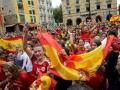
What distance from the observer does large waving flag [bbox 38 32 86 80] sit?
19.7ft

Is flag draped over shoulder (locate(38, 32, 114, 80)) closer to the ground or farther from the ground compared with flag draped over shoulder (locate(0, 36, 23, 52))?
farther from the ground

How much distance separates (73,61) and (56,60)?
633mm

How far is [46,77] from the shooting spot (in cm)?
599

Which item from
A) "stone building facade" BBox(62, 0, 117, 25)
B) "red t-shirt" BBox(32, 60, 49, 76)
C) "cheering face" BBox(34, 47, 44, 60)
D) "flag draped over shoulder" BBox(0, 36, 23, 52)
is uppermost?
"cheering face" BBox(34, 47, 44, 60)

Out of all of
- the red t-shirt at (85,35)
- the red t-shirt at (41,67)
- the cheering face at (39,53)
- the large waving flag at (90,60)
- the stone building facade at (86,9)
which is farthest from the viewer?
the stone building facade at (86,9)

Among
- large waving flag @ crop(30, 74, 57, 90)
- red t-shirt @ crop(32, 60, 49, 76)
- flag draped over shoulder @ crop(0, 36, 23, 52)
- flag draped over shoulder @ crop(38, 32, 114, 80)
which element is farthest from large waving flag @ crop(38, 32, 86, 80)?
flag draped over shoulder @ crop(0, 36, 23, 52)

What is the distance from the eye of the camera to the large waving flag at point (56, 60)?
6020 millimetres

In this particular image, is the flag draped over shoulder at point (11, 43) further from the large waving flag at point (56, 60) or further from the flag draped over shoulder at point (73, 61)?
the large waving flag at point (56, 60)

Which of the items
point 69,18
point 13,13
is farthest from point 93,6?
point 13,13

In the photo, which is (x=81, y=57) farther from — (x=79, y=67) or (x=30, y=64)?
(x=30, y=64)

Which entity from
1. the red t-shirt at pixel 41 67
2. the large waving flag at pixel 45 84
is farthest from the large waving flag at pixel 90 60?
the red t-shirt at pixel 41 67

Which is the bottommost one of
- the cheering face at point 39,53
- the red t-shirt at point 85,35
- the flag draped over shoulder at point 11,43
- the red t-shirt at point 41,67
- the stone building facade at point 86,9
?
the stone building facade at point 86,9

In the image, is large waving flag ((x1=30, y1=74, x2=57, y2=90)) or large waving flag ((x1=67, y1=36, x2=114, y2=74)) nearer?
large waving flag ((x1=30, y1=74, x2=57, y2=90))

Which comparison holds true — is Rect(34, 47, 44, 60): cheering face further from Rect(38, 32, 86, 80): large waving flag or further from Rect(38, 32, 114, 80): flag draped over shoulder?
Rect(38, 32, 86, 80): large waving flag
